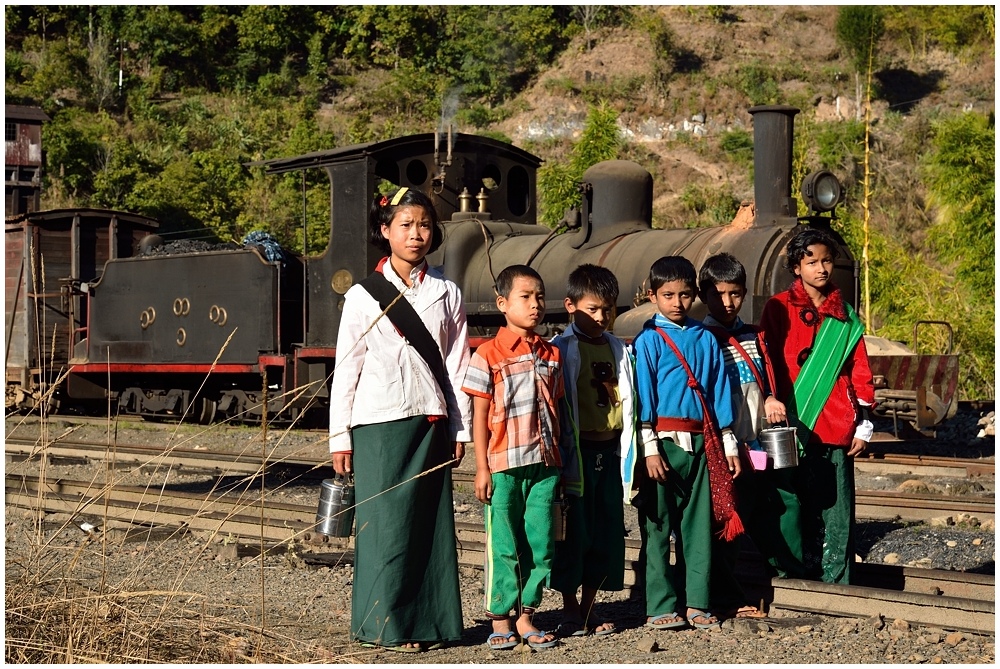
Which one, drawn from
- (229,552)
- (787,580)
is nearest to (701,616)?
(787,580)

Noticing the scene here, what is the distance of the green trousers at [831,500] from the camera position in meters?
4.85

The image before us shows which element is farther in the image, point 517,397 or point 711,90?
point 711,90

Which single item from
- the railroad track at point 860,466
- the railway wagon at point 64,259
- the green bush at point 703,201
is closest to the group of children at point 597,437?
the railroad track at point 860,466

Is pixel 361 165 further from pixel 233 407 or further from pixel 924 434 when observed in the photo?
pixel 924 434

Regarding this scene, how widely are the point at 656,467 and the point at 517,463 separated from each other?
0.58 meters

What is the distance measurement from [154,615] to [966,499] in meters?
5.18

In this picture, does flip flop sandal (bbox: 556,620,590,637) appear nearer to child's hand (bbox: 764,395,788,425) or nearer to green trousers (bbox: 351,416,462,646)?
green trousers (bbox: 351,416,462,646)

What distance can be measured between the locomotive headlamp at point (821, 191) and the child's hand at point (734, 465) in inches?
216

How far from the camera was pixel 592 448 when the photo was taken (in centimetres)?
448

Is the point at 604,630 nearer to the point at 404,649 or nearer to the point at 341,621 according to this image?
the point at 404,649

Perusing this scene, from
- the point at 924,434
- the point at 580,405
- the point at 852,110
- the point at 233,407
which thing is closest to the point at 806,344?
the point at 580,405

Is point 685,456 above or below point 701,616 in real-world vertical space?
above

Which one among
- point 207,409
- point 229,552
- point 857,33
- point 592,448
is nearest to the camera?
point 592,448

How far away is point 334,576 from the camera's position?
5.57m
